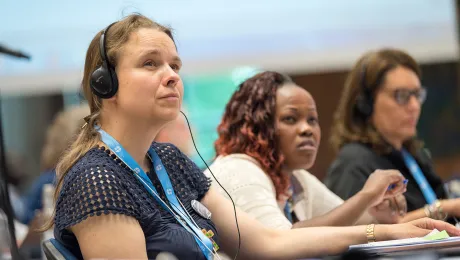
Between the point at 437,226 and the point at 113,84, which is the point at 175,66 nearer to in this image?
the point at 113,84

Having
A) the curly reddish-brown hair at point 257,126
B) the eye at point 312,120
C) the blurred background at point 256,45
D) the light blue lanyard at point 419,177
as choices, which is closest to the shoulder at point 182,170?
the curly reddish-brown hair at point 257,126

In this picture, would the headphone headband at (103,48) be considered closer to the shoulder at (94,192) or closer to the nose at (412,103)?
the shoulder at (94,192)

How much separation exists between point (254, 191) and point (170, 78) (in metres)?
0.61

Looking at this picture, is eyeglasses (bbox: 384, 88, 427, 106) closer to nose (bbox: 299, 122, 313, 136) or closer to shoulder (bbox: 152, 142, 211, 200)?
nose (bbox: 299, 122, 313, 136)

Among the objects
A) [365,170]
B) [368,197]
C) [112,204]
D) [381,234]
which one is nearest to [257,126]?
[368,197]

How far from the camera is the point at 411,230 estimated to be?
1710mm

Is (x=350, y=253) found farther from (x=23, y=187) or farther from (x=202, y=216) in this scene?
(x=23, y=187)

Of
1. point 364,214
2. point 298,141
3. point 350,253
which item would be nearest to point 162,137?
point 298,141

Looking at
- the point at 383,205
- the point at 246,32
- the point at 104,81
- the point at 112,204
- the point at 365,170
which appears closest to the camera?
the point at 112,204

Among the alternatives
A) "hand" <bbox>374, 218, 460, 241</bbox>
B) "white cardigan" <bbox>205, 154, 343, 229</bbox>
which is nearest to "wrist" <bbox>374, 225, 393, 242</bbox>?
"hand" <bbox>374, 218, 460, 241</bbox>

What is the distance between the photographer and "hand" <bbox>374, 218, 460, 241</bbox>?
5.59ft

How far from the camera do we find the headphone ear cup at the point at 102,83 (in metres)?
1.56

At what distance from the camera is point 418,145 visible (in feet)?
9.49

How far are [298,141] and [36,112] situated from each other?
396cm
